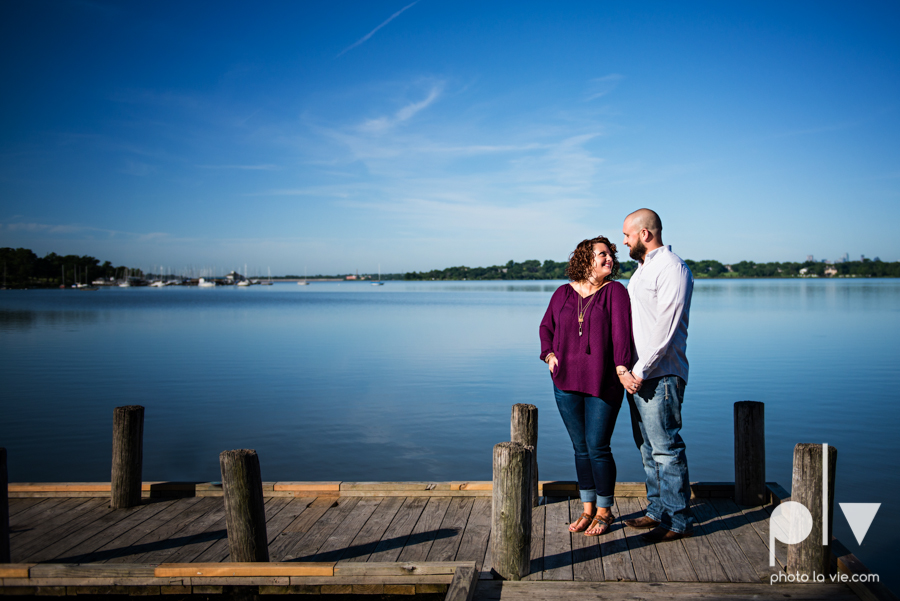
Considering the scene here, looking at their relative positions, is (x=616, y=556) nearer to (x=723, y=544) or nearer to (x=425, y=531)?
(x=723, y=544)

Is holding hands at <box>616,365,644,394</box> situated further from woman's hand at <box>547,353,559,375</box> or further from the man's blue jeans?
woman's hand at <box>547,353,559,375</box>

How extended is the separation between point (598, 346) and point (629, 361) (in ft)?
0.82

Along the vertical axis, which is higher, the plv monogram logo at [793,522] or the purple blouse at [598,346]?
the purple blouse at [598,346]

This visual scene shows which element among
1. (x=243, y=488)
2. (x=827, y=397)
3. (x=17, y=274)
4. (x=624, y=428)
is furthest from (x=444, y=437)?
(x=17, y=274)

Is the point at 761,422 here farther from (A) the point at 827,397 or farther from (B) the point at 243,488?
(A) the point at 827,397

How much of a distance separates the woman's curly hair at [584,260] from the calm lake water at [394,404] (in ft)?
15.2

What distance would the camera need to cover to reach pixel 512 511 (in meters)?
3.82

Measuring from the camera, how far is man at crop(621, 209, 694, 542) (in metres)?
4.19

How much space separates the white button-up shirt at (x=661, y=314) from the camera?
416 cm

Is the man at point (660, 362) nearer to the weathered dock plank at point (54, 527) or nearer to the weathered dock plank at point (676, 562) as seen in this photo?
the weathered dock plank at point (676, 562)

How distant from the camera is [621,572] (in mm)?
3977

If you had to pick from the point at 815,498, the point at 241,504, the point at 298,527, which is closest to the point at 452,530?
the point at 298,527

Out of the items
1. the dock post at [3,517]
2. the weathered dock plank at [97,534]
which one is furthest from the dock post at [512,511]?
the dock post at [3,517]

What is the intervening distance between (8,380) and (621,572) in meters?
19.8
